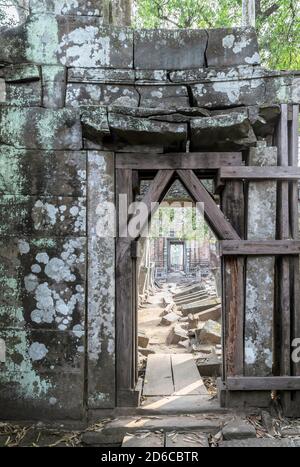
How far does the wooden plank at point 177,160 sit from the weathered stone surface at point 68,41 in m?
1.07

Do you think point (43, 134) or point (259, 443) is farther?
point (43, 134)

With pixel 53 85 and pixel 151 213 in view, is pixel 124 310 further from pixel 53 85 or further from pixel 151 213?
pixel 53 85

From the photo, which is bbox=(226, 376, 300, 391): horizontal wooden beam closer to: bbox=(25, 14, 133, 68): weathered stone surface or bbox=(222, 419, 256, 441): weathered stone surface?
bbox=(222, 419, 256, 441): weathered stone surface

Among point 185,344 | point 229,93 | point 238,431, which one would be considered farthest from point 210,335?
point 229,93

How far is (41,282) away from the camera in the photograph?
12.7ft

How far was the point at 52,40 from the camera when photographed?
396cm

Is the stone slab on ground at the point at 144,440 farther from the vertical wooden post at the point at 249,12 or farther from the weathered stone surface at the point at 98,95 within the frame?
the vertical wooden post at the point at 249,12

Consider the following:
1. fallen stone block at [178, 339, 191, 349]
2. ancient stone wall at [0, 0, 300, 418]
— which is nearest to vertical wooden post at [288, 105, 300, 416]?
ancient stone wall at [0, 0, 300, 418]

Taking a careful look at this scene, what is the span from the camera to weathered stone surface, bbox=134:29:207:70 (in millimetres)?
4043

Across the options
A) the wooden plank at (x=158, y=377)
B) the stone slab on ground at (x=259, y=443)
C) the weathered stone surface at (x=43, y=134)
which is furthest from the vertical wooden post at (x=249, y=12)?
the stone slab on ground at (x=259, y=443)

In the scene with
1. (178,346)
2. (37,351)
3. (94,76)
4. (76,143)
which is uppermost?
(94,76)

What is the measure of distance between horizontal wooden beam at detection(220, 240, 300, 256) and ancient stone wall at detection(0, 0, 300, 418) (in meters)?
1.04

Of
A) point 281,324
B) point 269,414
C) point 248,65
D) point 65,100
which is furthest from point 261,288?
point 65,100

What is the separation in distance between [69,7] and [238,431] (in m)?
4.73
